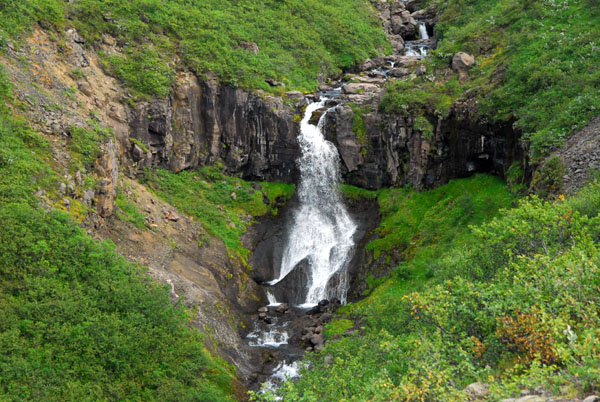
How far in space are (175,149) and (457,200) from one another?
27.0 m

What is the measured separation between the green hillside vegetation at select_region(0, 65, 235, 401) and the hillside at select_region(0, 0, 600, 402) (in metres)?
0.10

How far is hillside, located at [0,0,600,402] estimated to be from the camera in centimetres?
1345

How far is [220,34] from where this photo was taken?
5088 centimetres

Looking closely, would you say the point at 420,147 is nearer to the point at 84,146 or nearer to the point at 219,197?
the point at 219,197

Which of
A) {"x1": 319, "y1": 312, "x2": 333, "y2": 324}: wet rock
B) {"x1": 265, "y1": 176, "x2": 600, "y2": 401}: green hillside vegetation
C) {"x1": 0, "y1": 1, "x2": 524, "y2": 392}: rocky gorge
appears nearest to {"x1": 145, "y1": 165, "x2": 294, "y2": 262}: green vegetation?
{"x1": 0, "y1": 1, "x2": 524, "y2": 392}: rocky gorge

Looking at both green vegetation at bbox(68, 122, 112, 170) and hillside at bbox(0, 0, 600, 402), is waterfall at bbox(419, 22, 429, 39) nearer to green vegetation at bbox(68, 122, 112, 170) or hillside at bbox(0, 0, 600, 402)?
hillside at bbox(0, 0, 600, 402)

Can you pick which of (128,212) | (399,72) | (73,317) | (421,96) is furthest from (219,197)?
(399,72)

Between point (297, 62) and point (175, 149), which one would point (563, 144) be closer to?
point (175, 149)

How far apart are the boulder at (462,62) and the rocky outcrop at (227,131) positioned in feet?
57.1

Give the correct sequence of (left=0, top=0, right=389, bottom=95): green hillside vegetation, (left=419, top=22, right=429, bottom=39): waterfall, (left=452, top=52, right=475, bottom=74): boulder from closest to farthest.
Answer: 1. (left=0, top=0, right=389, bottom=95): green hillside vegetation
2. (left=452, top=52, right=475, bottom=74): boulder
3. (left=419, top=22, right=429, bottom=39): waterfall

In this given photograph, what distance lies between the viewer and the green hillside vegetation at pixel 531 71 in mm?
27891

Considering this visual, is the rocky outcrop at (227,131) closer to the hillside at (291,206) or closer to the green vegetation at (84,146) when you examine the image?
the hillside at (291,206)

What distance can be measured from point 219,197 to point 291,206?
7.68 meters

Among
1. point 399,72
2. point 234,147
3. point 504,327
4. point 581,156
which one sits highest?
point 399,72
